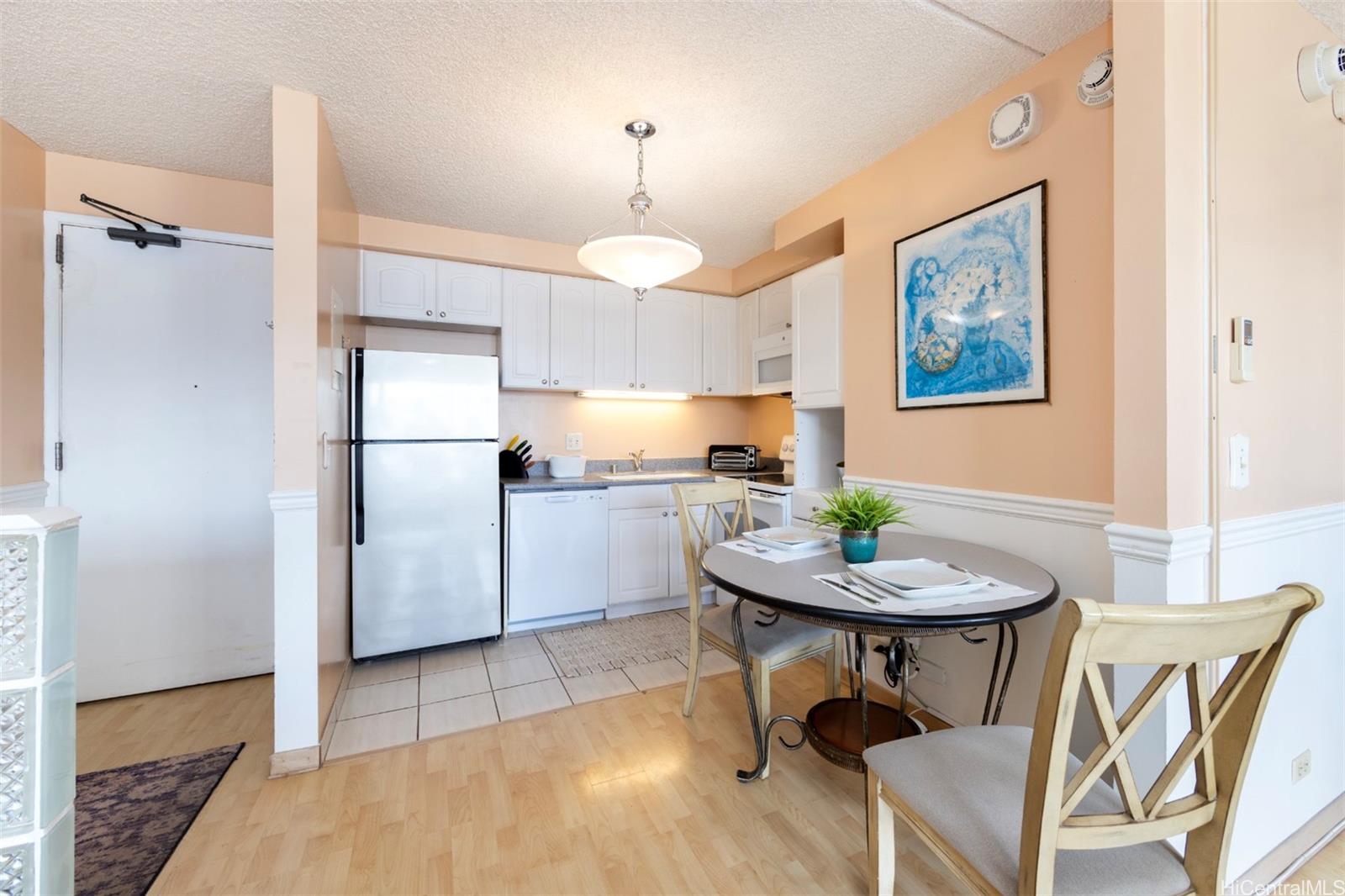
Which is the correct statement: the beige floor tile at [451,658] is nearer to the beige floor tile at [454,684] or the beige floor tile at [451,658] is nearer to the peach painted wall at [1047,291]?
the beige floor tile at [454,684]

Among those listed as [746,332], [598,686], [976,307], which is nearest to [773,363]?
[746,332]

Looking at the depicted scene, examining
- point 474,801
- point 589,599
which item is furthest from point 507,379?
point 474,801

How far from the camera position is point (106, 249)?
7.86 ft

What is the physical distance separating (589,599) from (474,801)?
158 cm

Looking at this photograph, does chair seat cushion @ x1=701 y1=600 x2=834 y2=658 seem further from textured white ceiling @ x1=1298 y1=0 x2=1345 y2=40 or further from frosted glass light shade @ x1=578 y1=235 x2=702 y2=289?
textured white ceiling @ x1=1298 y1=0 x2=1345 y2=40

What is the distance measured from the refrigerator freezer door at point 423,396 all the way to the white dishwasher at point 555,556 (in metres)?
0.53

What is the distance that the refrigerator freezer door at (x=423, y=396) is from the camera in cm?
268

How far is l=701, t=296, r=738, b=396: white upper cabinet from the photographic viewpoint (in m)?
3.99

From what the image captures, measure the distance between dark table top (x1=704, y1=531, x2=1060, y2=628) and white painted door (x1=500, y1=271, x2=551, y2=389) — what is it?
2.09 m

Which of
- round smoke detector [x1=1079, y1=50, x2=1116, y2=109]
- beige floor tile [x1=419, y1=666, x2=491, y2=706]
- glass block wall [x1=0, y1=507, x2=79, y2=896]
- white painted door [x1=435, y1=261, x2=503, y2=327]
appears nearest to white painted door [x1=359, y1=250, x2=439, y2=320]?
white painted door [x1=435, y1=261, x2=503, y2=327]

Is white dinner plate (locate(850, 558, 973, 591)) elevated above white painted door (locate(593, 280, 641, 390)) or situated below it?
below

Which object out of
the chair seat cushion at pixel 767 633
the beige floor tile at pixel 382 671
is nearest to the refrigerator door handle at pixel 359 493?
the beige floor tile at pixel 382 671

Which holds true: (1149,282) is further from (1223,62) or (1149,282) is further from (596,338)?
(596,338)

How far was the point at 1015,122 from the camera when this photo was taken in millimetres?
1781
